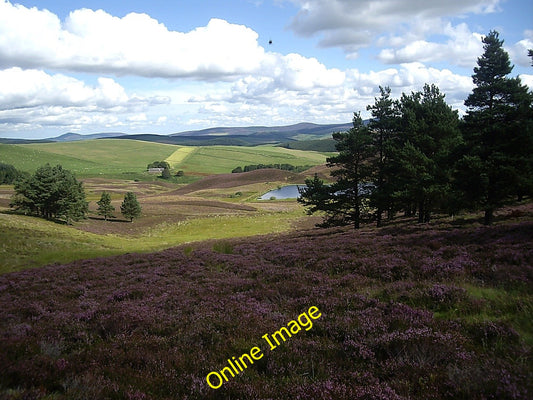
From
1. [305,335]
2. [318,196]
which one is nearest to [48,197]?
[318,196]

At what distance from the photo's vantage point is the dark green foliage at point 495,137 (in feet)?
78.4

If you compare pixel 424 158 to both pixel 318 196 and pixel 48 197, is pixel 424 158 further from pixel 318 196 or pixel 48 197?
Answer: pixel 48 197

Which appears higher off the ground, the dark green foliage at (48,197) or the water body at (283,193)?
the dark green foliage at (48,197)

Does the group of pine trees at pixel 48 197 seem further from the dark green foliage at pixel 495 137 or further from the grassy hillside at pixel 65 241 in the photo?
the dark green foliage at pixel 495 137

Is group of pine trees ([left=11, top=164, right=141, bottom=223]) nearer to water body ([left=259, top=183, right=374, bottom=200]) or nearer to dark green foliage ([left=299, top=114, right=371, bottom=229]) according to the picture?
dark green foliage ([left=299, top=114, right=371, bottom=229])

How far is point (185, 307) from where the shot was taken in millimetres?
9406

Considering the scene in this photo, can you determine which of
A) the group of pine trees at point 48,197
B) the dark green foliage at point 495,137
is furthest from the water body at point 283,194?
the dark green foliage at point 495,137

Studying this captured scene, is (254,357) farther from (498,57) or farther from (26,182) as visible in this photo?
(26,182)

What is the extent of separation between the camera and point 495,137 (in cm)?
2534

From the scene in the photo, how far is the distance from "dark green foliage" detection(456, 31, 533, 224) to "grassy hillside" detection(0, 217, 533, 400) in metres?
13.7

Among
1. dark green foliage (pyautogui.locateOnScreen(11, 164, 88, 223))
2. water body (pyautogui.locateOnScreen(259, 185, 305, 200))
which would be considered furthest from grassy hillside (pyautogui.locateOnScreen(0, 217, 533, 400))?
water body (pyautogui.locateOnScreen(259, 185, 305, 200))

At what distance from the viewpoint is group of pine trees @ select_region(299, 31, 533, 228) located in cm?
2434

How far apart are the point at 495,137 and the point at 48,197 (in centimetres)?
7009

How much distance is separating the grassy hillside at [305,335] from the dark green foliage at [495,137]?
539 inches
